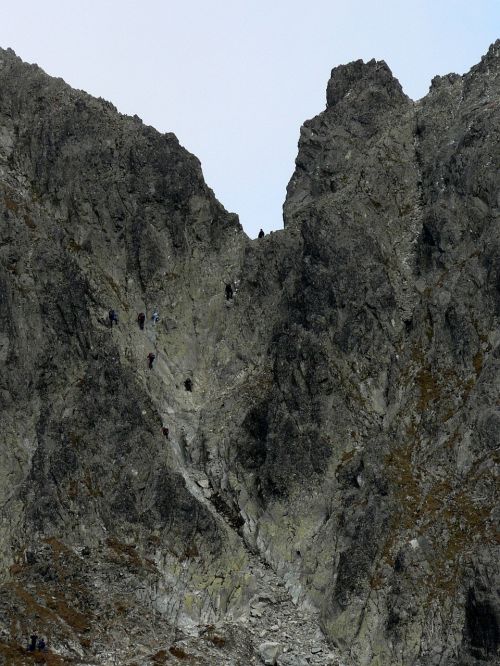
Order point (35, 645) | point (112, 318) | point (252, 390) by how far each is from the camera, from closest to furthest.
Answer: point (35, 645)
point (112, 318)
point (252, 390)

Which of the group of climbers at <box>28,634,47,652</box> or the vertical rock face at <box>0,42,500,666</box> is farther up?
the vertical rock face at <box>0,42,500,666</box>

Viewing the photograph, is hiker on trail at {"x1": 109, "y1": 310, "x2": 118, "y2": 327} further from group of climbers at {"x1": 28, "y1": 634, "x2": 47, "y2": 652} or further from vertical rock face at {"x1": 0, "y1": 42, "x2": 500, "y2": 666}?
group of climbers at {"x1": 28, "y1": 634, "x2": 47, "y2": 652}

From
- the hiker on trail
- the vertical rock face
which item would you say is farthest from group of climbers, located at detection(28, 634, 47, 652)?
the hiker on trail

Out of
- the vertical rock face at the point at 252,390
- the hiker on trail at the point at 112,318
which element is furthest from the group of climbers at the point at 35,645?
the hiker on trail at the point at 112,318

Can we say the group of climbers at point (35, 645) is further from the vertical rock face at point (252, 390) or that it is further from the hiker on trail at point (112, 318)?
the hiker on trail at point (112, 318)

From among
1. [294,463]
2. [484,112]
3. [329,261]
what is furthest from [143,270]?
[484,112]

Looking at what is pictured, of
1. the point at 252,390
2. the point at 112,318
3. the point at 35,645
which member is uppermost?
the point at 112,318

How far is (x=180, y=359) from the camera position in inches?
3578

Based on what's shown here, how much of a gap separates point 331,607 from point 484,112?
1715 inches

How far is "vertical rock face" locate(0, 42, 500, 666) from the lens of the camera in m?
73.9

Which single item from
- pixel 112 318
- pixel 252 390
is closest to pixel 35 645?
pixel 112 318

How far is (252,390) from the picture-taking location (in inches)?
3465

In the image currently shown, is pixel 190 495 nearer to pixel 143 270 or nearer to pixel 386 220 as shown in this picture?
pixel 143 270

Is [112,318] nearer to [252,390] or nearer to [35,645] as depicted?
[252,390]
